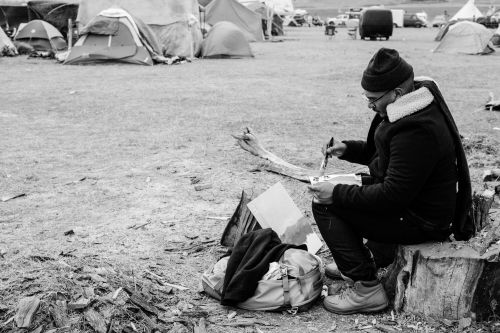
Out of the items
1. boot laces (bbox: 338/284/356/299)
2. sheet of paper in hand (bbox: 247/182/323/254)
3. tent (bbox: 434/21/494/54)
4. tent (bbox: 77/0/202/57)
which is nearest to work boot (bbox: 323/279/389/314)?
boot laces (bbox: 338/284/356/299)

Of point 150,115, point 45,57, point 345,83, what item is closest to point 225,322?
point 150,115

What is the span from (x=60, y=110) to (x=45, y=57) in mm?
11383

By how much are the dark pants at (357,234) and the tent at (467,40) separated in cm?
2234

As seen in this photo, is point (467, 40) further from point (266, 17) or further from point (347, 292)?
point (347, 292)

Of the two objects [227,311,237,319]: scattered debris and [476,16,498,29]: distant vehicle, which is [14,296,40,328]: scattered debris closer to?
[227,311,237,319]: scattered debris

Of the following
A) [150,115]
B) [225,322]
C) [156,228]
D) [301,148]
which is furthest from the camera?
[150,115]

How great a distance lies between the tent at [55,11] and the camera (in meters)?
25.9

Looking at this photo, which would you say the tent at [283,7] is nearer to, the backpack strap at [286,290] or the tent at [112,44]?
the tent at [112,44]

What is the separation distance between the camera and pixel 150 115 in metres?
10.2

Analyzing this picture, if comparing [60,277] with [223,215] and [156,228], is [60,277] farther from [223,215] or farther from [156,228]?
[223,215]

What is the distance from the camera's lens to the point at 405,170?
332 centimetres

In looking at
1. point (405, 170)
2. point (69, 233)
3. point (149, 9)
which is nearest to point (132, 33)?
point (149, 9)

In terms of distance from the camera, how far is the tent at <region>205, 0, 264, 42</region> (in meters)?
30.3

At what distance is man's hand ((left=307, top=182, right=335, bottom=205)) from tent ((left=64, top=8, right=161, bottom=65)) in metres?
15.6
